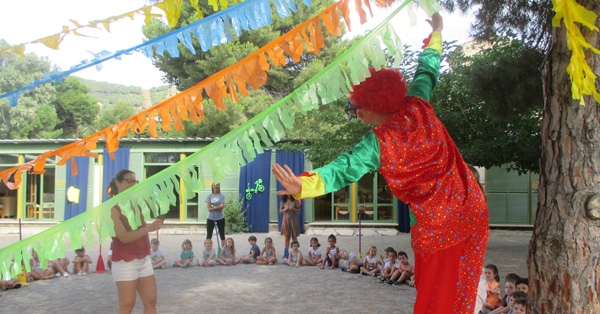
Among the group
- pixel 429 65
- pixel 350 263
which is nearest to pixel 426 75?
pixel 429 65

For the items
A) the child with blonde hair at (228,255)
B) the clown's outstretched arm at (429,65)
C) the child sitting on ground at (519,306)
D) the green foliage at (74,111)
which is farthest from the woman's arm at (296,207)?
the green foliage at (74,111)

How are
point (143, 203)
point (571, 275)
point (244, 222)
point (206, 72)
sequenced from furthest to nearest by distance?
1. point (206, 72)
2. point (244, 222)
3. point (571, 275)
4. point (143, 203)

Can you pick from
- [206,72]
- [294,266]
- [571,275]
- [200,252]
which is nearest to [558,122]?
[571,275]

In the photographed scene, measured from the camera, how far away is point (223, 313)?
20.2 ft

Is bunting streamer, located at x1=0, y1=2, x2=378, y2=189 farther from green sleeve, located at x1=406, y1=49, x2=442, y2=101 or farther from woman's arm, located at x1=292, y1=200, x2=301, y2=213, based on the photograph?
woman's arm, located at x1=292, y1=200, x2=301, y2=213

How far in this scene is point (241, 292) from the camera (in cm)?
740

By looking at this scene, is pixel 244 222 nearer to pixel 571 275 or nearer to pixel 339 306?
pixel 339 306

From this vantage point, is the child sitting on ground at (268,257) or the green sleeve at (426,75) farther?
the child sitting on ground at (268,257)

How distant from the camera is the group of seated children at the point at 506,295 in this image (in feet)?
14.5

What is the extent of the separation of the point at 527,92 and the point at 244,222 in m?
10.6

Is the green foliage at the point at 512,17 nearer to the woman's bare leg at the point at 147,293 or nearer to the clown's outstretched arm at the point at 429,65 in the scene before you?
the clown's outstretched arm at the point at 429,65

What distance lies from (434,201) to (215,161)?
→ 1.10 meters

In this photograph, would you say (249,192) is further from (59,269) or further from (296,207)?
(59,269)

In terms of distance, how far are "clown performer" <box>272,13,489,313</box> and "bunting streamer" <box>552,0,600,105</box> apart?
0.65 meters
